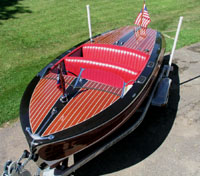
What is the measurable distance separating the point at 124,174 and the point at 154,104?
1761 millimetres

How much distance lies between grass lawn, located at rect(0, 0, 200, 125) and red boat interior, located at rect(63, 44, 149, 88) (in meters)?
2.00

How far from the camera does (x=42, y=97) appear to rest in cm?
370

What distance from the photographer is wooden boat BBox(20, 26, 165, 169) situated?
10.0 feet

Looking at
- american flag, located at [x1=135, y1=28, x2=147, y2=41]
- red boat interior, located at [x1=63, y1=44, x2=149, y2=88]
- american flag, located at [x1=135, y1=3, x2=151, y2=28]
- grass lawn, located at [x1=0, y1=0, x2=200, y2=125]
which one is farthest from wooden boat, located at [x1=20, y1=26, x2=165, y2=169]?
grass lawn, located at [x1=0, y1=0, x2=200, y2=125]

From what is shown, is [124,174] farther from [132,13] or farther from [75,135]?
[132,13]

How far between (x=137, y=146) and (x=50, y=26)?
862 centimetres

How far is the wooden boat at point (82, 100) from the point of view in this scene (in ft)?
10.0

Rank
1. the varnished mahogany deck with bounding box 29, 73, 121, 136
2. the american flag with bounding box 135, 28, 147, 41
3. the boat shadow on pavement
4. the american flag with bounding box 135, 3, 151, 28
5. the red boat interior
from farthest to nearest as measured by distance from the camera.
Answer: the american flag with bounding box 135, 3, 151, 28
the american flag with bounding box 135, 28, 147, 41
the red boat interior
the boat shadow on pavement
the varnished mahogany deck with bounding box 29, 73, 121, 136

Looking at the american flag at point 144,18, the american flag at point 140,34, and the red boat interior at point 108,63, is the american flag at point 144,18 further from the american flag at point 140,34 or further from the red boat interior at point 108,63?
the red boat interior at point 108,63

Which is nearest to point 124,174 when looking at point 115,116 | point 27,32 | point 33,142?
point 115,116

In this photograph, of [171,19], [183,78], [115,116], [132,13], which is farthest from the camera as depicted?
[132,13]

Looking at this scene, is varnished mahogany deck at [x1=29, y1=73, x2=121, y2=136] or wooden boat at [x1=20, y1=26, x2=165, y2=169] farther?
varnished mahogany deck at [x1=29, y1=73, x2=121, y2=136]

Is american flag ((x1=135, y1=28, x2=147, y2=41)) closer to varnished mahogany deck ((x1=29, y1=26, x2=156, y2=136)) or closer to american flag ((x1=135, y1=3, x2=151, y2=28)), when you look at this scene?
american flag ((x1=135, y1=3, x2=151, y2=28))

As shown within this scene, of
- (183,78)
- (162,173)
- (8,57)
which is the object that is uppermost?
(8,57)
